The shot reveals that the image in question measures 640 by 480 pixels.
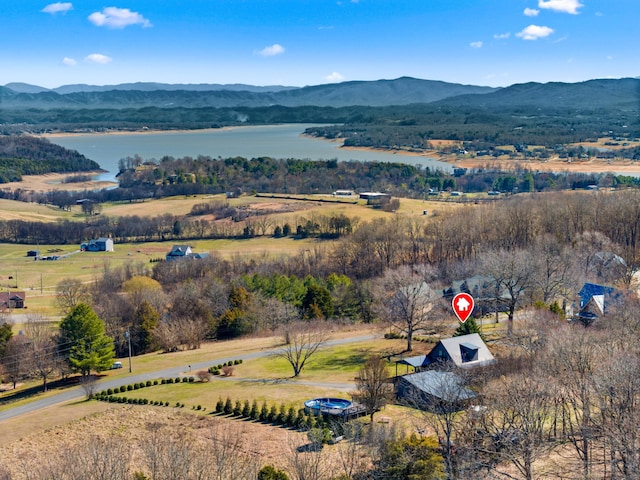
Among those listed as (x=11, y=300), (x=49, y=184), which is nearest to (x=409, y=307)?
(x=11, y=300)

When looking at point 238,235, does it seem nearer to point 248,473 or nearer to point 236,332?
point 236,332

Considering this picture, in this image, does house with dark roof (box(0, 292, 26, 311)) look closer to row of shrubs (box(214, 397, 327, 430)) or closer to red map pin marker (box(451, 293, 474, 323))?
row of shrubs (box(214, 397, 327, 430))

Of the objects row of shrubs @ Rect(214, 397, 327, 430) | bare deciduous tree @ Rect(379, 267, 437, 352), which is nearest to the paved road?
bare deciduous tree @ Rect(379, 267, 437, 352)

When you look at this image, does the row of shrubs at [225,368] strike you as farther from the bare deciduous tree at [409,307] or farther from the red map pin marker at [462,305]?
the red map pin marker at [462,305]

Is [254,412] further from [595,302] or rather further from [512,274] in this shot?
[595,302]

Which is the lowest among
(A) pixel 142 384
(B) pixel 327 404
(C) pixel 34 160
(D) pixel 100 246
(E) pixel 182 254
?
(A) pixel 142 384
